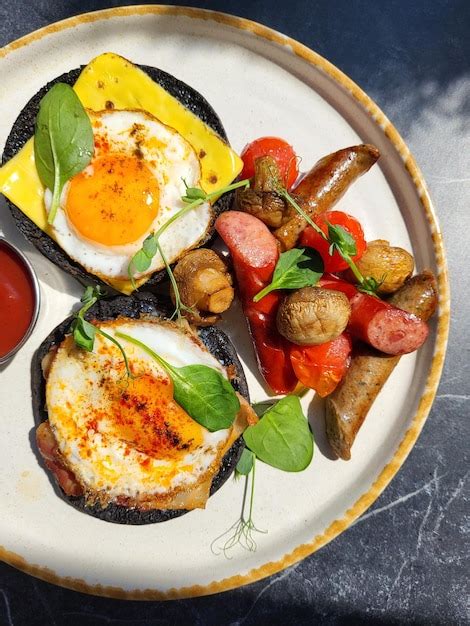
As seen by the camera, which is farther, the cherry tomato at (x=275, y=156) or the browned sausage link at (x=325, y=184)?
the cherry tomato at (x=275, y=156)

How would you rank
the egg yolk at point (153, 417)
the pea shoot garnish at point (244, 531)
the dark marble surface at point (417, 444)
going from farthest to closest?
the dark marble surface at point (417, 444) < the pea shoot garnish at point (244, 531) < the egg yolk at point (153, 417)

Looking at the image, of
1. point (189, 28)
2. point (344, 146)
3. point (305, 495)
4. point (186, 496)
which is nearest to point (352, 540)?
point (305, 495)

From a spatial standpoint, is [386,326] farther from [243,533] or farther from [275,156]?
[243,533]

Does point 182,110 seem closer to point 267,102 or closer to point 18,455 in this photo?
point 267,102

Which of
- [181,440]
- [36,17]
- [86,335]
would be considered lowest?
[181,440]

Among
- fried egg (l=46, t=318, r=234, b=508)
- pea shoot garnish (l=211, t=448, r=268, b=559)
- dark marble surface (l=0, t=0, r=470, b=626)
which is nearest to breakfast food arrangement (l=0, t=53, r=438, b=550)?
fried egg (l=46, t=318, r=234, b=508)

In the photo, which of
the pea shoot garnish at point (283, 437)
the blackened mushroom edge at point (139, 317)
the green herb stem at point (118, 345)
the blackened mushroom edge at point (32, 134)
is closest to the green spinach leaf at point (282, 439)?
the pea shoot garnish at point (283, 437)

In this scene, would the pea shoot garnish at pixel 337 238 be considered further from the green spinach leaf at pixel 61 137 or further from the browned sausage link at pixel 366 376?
the green spinach leaf at pixel 61 137
